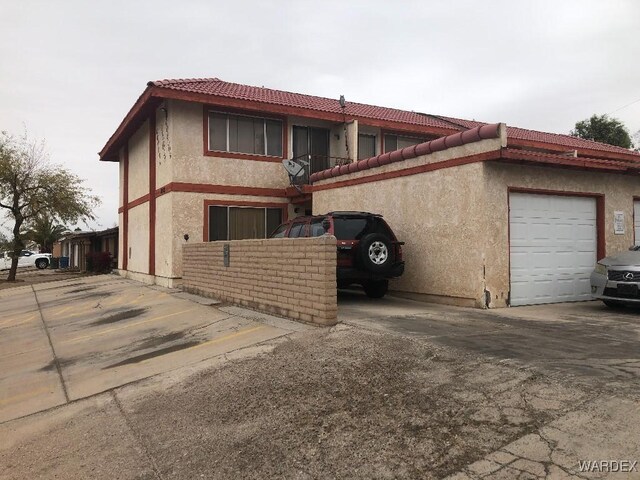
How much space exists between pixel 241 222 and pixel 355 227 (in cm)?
706

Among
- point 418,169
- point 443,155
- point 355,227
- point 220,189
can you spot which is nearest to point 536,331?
point 355,227

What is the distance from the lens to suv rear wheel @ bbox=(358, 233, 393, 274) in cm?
918

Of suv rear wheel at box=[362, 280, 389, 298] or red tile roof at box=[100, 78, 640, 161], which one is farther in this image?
red tile roof at box=[100, 78, 640, 161]

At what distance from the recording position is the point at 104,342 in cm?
825

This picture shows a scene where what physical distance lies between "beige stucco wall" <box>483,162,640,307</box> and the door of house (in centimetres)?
831

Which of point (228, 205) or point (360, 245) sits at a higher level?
point (228, 205)

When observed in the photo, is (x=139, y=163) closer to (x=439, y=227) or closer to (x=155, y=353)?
(x=439, y=227)

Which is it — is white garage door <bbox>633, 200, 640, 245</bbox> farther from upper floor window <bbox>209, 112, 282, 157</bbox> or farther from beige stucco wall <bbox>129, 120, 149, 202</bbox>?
beige stucco wall <bbox>129, 120, 149, 202</bbox>

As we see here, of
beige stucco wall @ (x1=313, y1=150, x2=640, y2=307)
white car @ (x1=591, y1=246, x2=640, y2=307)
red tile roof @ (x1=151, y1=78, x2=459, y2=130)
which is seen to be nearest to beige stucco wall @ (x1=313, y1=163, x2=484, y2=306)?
beige stucco wall @ (x1=313, y1=150, x2=640, y2=307)

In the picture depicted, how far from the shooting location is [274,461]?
11.3 feet

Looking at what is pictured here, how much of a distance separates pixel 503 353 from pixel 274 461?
3024mm

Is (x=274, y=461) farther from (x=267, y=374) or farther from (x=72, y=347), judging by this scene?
(x=72, y=347)

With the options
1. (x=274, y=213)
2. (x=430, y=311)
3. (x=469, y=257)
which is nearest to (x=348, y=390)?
(x=430, y=311)

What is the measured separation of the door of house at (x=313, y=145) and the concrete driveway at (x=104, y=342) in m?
6.87
